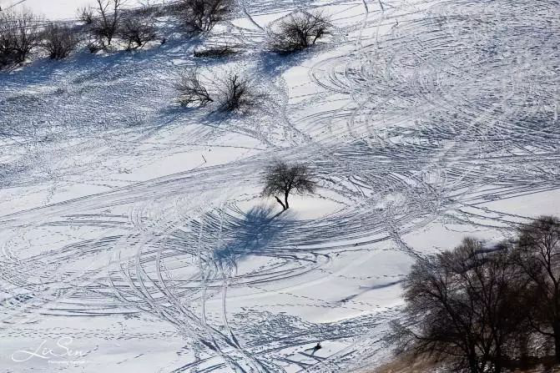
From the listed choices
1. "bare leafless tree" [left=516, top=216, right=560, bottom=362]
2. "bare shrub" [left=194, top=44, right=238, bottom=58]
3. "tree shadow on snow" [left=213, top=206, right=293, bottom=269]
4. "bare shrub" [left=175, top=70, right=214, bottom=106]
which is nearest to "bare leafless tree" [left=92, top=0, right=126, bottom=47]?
"bare shrub" [left=194, top=44, right=238, bottom=58]

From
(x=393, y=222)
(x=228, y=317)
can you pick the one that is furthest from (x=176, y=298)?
(x=393, y=222)

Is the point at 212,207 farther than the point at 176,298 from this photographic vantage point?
Yes

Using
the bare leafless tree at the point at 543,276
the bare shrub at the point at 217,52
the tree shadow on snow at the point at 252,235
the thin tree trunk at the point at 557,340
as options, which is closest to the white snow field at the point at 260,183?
the tree shadow on snow at the point at 252,235

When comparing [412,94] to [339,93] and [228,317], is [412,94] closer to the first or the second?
[339,93]

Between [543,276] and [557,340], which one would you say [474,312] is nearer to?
[543,276]

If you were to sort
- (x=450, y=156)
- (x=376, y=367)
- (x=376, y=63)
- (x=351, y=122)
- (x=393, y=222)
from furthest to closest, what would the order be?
(x=376, y=63)
(x=351, y=122)
(x=450, y=156)
(x=393, y=222)
(x=376, y=367)

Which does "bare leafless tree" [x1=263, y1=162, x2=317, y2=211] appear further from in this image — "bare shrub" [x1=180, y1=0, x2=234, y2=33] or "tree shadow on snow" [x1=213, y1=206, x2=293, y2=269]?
"bare shrub" [x1=180, y1=0, x2=234, y2=33]
